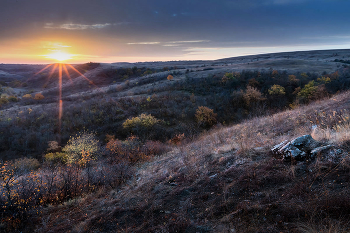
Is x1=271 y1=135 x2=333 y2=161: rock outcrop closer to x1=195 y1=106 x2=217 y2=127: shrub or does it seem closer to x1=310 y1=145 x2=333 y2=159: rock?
x1=310 y1=145 x2=333 y2=159: rock

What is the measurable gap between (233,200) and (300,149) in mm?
2060

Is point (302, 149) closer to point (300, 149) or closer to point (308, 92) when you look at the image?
point (300, 149)

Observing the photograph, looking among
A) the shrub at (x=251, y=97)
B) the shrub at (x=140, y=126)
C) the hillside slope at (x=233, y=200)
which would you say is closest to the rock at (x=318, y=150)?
the hillside slope at (x=233, y=200)

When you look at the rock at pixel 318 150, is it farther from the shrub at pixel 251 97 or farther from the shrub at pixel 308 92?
the shrub at pixel 308 92

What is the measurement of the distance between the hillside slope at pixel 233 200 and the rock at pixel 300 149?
0.53 ft

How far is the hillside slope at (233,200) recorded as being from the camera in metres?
2.69

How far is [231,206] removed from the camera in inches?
132

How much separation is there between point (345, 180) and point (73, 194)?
22.5 feet

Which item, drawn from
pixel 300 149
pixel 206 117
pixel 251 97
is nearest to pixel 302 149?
pixel 300 149

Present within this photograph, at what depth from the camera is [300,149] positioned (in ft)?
13.7

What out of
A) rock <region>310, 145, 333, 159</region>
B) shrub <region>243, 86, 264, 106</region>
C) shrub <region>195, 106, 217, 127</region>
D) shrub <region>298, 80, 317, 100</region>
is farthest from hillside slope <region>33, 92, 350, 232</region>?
shrub <region>298, 80, 317, 100</region>

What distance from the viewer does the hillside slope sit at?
2.69 metres

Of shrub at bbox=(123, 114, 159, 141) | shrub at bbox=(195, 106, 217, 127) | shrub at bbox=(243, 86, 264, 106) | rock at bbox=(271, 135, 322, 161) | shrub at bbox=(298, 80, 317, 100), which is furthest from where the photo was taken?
shrub at bbox=(243, 86, 264, 106)

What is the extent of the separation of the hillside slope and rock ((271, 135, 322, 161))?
0.16 meters
